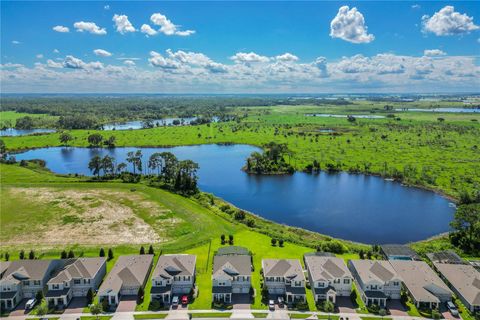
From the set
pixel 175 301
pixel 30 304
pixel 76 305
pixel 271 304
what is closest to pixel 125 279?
pixel 76 305

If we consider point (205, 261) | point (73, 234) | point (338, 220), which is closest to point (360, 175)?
point (338, 220)

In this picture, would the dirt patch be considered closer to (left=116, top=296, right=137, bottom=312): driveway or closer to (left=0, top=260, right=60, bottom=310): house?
(left=0, top=260, right=60, bottom=310): house

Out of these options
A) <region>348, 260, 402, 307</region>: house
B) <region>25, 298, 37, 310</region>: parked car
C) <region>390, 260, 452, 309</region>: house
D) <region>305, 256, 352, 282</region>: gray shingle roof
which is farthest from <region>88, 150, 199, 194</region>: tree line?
<region>390, 260, 452, 309</region>: house

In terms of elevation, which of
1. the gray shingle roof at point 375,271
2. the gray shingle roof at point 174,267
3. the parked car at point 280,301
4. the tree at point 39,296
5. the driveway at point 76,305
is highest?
the gray shingle roof at point 174,267

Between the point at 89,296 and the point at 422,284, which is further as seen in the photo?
the point at 422,284

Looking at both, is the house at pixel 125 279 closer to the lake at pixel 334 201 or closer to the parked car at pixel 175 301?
the parked car at pixel 175 301

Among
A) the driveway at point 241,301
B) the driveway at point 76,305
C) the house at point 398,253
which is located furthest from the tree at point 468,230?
the driveway at point 76,305

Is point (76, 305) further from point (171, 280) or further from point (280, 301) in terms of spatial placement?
point (280, 301)

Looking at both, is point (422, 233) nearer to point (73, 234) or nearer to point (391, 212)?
point (391, 212)
